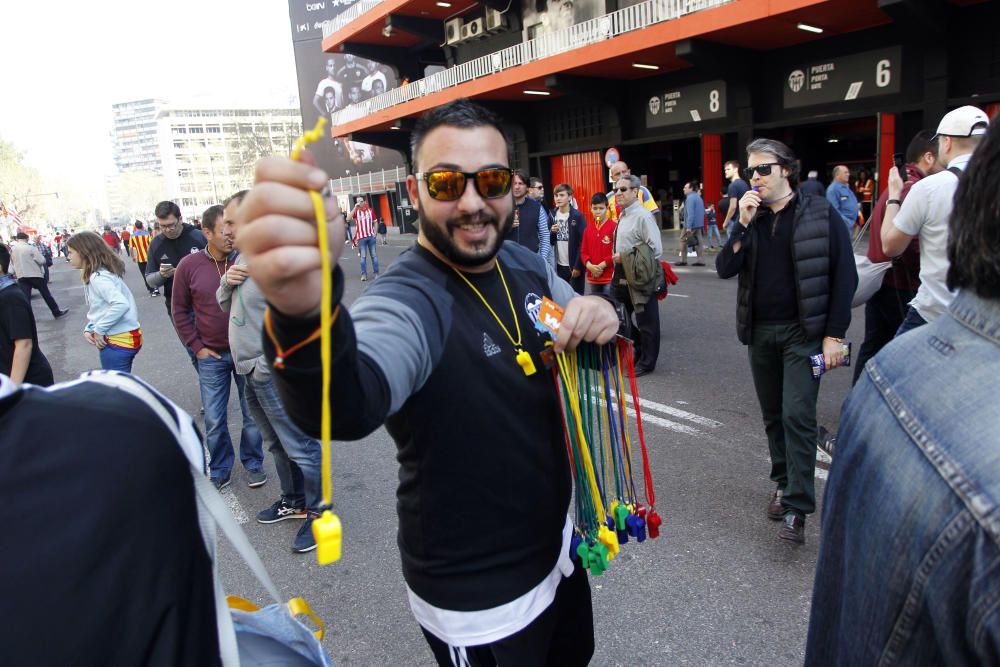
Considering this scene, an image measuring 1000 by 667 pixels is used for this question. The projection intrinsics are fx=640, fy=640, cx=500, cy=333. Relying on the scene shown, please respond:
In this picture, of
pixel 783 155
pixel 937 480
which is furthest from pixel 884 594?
pixel 783 155

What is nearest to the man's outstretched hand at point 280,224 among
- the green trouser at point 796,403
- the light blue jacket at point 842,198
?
the green trouser at point 796,403

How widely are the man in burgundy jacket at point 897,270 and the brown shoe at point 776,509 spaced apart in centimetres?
110

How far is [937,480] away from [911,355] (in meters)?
0.19

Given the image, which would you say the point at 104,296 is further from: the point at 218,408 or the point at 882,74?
the point at 882,74

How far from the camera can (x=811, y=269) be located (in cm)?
322

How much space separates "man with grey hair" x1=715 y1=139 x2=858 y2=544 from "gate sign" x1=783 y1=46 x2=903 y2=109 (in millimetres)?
12267

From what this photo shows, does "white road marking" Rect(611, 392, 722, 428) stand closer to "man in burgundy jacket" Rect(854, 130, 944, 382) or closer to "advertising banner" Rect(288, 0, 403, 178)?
"man in burgundy jacket" Rect(854, 130, 944, 382)

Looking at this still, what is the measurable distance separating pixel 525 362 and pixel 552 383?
0.42 ft

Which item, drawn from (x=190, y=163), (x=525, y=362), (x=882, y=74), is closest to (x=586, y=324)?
(x=525, y=362)

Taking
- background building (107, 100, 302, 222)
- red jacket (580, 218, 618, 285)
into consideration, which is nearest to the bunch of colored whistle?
red jacket (580, 218, 618, 285)

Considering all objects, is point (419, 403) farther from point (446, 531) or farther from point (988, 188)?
point (988, 188)

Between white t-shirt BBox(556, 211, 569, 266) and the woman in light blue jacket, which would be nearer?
the woman in light blue jacket

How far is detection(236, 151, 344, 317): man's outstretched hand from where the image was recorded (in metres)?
0.82

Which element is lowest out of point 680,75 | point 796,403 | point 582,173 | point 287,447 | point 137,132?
point 287,447
